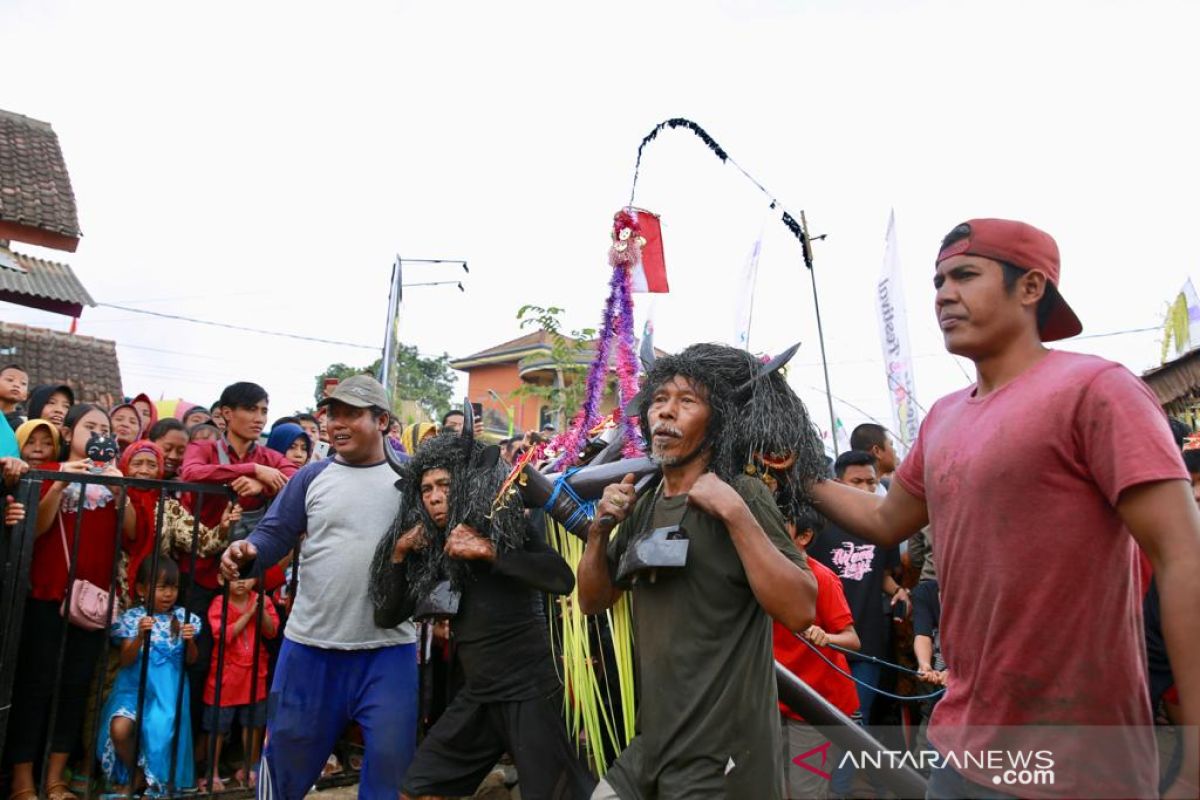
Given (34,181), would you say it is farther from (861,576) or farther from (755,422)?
(755,422)

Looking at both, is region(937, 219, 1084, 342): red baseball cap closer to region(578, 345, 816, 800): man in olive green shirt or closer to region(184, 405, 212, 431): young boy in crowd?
region(578, 345, 816, 800): man in olive green shirt

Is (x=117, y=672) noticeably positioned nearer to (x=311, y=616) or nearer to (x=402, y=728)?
(x=311, y=616)

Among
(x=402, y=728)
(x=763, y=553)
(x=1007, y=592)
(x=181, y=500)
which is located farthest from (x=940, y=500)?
(x=181, y=500)

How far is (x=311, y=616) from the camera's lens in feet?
12.9

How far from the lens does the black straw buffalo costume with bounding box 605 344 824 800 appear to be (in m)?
2.44

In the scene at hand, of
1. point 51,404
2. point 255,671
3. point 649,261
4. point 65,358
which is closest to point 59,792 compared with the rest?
point 255,671

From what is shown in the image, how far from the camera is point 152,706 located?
459 cm

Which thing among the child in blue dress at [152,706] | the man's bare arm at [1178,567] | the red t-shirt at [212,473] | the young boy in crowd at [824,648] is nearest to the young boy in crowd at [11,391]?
the red t-shirt at [212,473]

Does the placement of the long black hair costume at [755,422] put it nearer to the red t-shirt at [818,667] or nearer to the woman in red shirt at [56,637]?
the red t-shirt at [818,667]

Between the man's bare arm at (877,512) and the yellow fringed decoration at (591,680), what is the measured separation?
1.03m

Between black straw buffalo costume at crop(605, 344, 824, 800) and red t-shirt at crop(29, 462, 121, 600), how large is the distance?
304cm

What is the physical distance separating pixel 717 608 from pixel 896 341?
327 inches

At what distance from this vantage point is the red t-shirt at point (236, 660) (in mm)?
4824

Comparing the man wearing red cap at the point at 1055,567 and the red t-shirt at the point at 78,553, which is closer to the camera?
the man wearing red cap at the point at 1055,567
